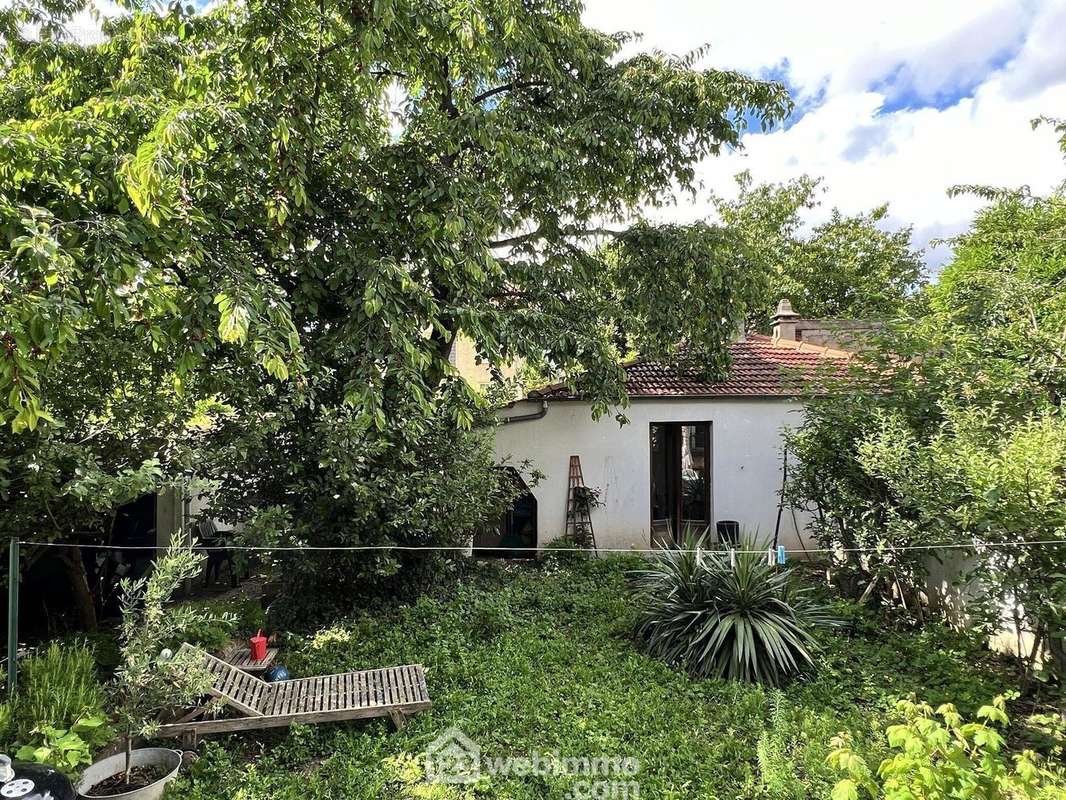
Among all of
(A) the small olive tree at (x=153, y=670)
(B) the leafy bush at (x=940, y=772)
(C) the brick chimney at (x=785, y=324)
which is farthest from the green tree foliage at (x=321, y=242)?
(C) the brick chimney at (x=785, y=324)

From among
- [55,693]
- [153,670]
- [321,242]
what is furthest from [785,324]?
[55,693]

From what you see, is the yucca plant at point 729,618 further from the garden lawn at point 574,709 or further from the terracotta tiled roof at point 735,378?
the terracotta tiled roof at point 735,378

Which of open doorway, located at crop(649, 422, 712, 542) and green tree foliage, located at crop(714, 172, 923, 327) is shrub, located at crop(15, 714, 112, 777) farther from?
green tree foliage, located at crop(714, 172, 923, 327)

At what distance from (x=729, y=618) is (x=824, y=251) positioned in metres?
18.9

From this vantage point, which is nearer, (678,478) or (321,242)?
(321,242)

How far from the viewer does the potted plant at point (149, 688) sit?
3.62 metres

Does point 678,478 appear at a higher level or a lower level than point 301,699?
higher

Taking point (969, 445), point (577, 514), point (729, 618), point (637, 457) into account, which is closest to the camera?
point (969, 445)

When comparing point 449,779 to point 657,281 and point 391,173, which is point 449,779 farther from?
point 657,281

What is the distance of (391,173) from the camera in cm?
623

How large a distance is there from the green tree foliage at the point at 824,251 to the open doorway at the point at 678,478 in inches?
456

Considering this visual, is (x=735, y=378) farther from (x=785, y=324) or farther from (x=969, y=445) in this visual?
(x=969, y=445)

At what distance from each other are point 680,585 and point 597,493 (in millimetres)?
3987

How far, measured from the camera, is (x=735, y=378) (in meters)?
10.6
